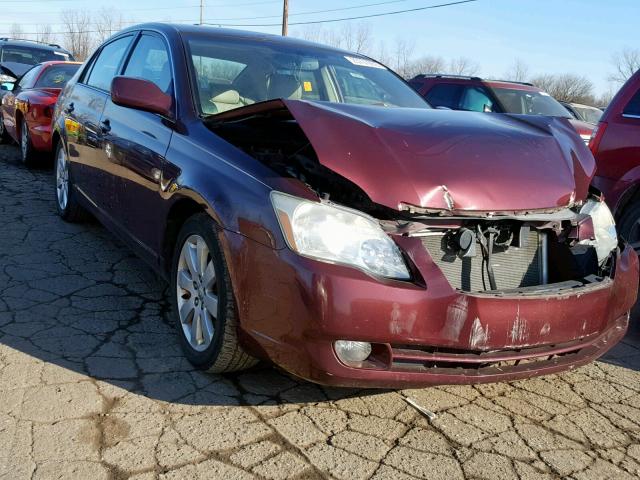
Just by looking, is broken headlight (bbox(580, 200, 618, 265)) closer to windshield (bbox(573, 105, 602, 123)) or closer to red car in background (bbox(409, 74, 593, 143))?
red car in background (bbox(409, 74, 593, 143))

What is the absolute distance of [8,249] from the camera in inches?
189

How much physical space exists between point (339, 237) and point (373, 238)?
5.1 inches

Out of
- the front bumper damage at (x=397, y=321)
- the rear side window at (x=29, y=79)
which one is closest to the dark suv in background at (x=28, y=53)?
the rear side window at (x=29, y=79)

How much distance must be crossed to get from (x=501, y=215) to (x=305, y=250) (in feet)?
2.68

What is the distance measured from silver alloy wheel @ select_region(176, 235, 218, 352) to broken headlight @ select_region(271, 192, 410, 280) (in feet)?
1.95

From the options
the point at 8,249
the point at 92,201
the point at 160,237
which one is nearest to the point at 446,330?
the point at 160,237

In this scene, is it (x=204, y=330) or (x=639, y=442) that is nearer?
(x=639, y=442)

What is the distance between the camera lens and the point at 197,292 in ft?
10.1

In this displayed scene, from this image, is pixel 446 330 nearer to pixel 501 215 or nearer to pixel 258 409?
pixel 501 215

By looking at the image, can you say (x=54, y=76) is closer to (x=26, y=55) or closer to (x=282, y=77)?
(x=26, y=55)

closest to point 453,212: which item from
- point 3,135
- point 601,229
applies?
point 601,229

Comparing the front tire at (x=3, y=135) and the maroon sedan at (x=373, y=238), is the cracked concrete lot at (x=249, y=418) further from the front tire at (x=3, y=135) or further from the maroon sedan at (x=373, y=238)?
the front tire at (x=3, y=135)

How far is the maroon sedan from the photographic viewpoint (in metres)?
2.45

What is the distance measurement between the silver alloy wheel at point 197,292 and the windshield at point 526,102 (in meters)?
7.05
